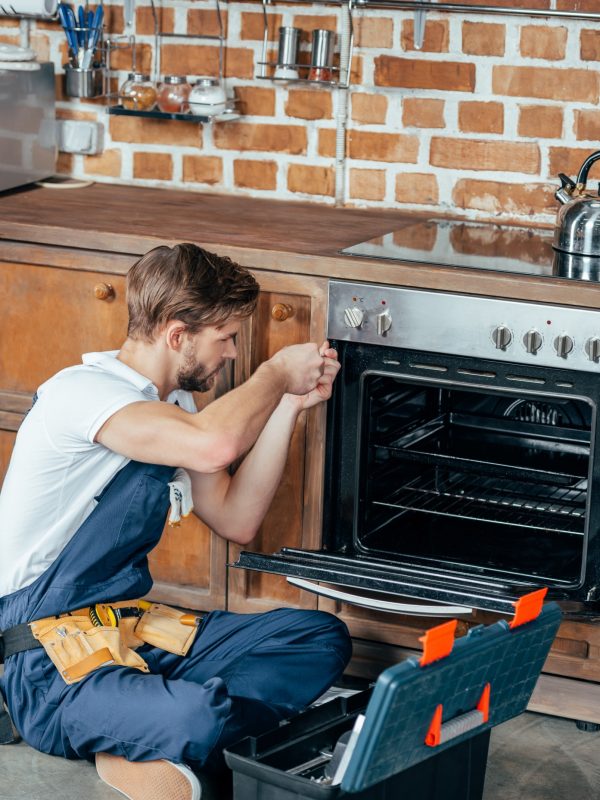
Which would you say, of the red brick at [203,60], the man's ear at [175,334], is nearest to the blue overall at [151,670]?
the man's ear at [175,334]

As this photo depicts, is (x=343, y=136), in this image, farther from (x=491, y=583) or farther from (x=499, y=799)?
(x=499, y=799)

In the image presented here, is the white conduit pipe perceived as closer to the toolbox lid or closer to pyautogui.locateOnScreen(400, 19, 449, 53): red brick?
pyautogui.locateOnScreen(400, 19, 449, 53): red brick

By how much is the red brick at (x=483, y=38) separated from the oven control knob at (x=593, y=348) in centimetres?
106

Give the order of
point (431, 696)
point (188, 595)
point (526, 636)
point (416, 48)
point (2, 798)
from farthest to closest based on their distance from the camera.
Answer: point (416, 48)
point (188, 595)
point (2, 798)
point (526, 636)
point (431, 696)

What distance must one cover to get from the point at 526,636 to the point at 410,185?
165 cm

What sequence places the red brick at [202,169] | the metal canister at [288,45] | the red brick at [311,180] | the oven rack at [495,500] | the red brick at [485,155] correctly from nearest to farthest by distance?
1. the oven rack at [495,500]
2. the red brick at [485,155]
3. the metal canister at [288,45]
4. the red brick at [311,180]
5. the red brick at [202,169]

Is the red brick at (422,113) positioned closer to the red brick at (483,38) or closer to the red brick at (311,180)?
the red brick at (483,38)

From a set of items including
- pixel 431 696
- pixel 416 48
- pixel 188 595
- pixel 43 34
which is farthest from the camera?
pixel 43 34

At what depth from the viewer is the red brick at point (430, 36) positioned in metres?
3.32

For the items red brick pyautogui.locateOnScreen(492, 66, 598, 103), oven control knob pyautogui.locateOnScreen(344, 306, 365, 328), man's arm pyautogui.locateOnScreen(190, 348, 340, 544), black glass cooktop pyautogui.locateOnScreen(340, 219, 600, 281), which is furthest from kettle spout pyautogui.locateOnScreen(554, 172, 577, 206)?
man's arm pyautogui.locateOnScreen(190, 348, 340, 544)

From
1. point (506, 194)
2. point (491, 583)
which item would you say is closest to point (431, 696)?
point (491, 583)

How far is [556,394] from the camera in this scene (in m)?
2.63

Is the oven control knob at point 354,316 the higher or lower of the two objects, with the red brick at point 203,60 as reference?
lower

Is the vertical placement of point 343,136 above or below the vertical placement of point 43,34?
below
